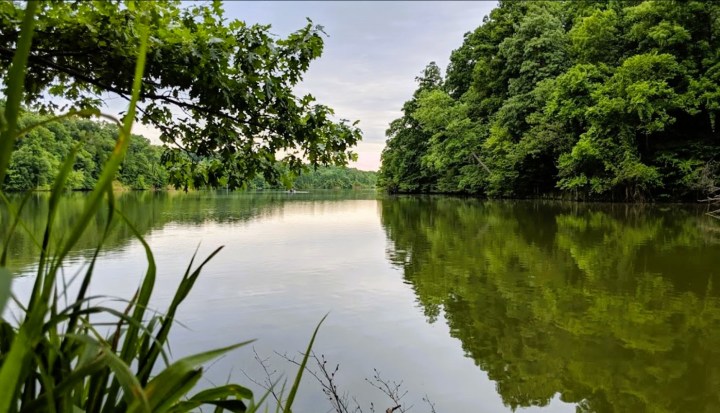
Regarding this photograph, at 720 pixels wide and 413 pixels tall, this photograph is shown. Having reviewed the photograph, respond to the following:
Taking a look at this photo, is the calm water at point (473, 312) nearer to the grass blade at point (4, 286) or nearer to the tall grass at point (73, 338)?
the tall grass at point (73, 338)

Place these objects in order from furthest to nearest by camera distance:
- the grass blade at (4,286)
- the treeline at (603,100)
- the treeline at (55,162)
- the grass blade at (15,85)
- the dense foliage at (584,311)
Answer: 1. the treeline at (55,162)
2. the treeline at (603,100)
3. the dense foliage at (584,311)
4. the grass blade at (15,85)
5. the grass blade at (4,286)

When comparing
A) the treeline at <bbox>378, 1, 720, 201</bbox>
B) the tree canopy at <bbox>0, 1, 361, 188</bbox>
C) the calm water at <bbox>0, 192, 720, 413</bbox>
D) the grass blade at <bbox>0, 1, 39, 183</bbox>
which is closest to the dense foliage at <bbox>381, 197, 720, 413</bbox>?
the calm water at <bbox>0, 192, 720, 413</bbox>

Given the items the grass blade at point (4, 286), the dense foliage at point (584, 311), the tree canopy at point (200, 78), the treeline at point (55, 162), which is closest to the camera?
the grass blade at point (4, 286)

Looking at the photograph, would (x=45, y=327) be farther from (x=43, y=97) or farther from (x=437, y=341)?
(x=437, y=341)

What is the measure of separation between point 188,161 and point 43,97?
1006 mm

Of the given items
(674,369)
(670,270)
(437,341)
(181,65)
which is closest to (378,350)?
(437,341)

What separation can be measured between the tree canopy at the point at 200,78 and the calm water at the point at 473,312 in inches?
76.7

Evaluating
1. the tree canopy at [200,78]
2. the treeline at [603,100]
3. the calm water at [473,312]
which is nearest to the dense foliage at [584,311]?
the calm water at [473,312]

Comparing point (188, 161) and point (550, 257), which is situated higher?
point (188, 161)

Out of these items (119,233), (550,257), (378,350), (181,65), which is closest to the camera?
(181,65)

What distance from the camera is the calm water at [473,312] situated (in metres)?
4.04

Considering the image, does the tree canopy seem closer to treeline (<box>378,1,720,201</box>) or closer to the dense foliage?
the dense foliage

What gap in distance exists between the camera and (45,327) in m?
0.76

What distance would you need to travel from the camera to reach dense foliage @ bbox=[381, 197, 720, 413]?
4.00 m
